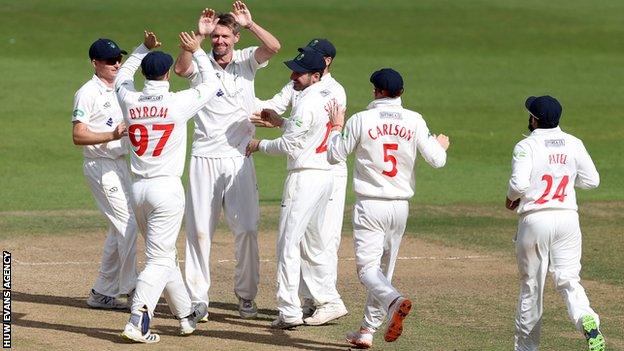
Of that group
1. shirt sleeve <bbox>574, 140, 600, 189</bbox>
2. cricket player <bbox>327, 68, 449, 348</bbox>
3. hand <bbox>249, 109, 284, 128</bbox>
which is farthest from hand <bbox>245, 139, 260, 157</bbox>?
shirt sleeve <bbox>574, 140, 600, 189</bbox>

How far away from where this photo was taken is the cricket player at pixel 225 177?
464 inches

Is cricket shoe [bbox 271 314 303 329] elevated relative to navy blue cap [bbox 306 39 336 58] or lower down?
lower down

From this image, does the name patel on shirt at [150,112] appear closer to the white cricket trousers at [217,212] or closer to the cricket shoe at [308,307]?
the white cricket trousers at [217,212]

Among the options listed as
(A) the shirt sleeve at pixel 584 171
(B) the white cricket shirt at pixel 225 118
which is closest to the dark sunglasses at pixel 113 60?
(B) the white cricket shirt at pixel 225 118

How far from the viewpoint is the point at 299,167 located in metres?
11.4

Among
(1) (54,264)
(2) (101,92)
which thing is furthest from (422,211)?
(2) (101,92)

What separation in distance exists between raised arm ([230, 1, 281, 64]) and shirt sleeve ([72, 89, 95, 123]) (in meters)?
1.55

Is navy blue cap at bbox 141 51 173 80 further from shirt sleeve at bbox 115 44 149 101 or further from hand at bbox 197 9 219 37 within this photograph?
hand at bbox 197 9 219 37

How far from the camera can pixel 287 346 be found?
10.7m

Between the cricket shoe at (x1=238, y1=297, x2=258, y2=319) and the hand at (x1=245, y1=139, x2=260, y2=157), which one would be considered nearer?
the hand at (x1=245, y1=139, x2=260, y2=157)

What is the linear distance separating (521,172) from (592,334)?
1356 millimetres

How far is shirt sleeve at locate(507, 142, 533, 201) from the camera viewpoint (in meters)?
9.94

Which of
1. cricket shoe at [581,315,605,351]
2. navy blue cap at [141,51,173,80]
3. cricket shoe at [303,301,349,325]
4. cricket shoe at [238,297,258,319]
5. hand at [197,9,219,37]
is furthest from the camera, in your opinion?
cricket shoe at [238,297,258,319]

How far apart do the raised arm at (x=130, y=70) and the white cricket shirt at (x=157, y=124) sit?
51mm
